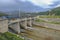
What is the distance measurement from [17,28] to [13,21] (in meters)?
3.01

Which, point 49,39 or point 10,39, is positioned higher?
point 10,39

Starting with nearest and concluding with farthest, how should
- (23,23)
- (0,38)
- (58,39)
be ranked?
1. (0,38)
2. (58,39)
3. (23,23)

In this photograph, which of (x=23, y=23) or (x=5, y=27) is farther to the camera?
(x=23, y=23)

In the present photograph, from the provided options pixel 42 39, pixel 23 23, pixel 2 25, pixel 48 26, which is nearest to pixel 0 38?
pixel 2 25

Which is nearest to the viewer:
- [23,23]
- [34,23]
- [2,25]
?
[2,25]

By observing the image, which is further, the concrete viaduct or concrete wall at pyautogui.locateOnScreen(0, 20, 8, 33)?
the concrete viaduct

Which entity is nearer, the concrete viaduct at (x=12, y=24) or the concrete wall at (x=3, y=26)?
the concrete wall at (x=3, y=26)

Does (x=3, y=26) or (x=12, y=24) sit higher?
(x=3, y=26)

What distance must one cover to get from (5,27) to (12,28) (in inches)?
397

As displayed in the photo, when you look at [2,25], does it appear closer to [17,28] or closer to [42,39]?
[42,39]

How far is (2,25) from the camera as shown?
2859 centimetres

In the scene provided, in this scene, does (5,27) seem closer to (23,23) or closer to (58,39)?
(58,39)

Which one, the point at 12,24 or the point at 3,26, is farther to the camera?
the point at 12,24

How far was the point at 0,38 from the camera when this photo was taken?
22.4 metres
